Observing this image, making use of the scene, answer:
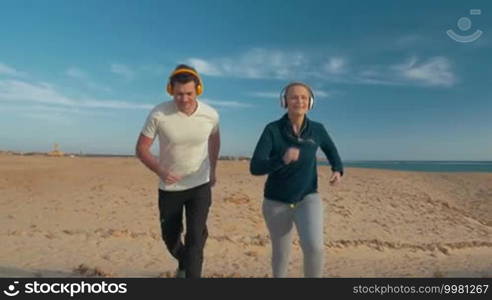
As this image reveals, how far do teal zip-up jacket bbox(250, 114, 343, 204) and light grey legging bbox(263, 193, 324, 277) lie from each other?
4.0 inches

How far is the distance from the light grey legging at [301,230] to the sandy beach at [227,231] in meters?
2.94

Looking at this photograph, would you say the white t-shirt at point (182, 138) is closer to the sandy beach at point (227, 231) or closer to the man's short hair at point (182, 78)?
the man's short hair at point (182, 78)

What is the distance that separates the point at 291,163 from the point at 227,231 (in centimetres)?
752

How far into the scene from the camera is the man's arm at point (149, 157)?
4652 millimetres

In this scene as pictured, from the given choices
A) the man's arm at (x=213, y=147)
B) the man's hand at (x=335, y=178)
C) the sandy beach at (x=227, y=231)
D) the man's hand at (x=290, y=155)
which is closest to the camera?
the man's hand at (x=290, y=155)

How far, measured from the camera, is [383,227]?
12820mm

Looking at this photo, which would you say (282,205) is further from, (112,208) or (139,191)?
(139,191)

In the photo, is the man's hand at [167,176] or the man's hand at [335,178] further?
the man's hand at [167,176]

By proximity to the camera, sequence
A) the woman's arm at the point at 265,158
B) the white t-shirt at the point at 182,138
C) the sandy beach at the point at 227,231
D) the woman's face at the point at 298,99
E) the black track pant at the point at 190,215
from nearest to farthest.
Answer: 1. the woman's arm at the point at 265,158
2. the woman's face at the point at 298,99
3. the white t-shirt at the point at 182,138
4. the black track pant at the point at 190,215
5. the sandy beach at the point at 227,231

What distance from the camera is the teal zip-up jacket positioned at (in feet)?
13.8

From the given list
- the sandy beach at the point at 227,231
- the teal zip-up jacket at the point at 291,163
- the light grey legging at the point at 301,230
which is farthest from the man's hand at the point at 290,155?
the sandy beach at the point at 227,231

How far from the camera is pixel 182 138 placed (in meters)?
4.67

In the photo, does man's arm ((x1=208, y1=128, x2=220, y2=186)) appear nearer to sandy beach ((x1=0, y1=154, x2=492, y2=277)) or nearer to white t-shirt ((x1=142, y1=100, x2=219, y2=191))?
white t-shirt ((x1=142, y1=100, x2=219, y2=191))

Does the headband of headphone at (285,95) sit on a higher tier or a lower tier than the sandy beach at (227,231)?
higher
